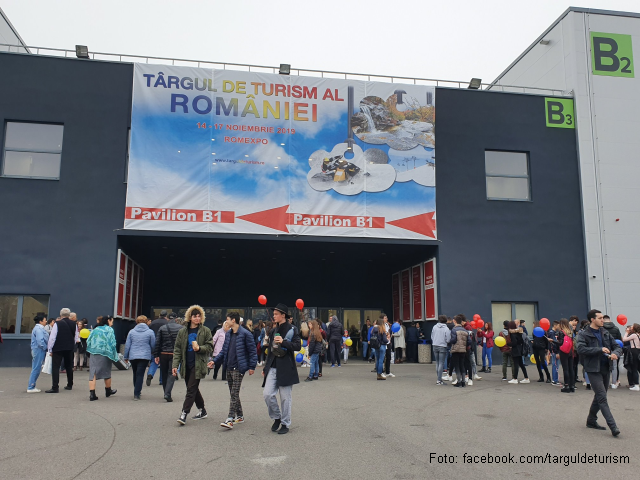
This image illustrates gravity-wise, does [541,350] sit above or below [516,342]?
below

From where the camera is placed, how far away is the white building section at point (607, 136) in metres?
20.9

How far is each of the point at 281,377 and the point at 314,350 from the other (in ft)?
23.6

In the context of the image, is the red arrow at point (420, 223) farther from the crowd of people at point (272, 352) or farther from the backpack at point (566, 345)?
the backpack at point (566, 345)

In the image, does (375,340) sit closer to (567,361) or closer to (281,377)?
(567,361)

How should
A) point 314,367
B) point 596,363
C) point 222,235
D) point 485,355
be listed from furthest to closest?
point 222,235, point 485,355, point 314,367, point 596,363

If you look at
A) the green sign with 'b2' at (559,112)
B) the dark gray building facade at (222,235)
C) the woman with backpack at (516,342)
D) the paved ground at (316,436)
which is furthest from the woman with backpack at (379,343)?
the green sign with 'b2' at (559,112)

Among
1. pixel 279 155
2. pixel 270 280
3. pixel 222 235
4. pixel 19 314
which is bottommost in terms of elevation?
pixel 19 314

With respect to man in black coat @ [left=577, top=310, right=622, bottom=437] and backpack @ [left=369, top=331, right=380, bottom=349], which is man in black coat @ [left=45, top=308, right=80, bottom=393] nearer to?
backpack @ [left=369, top=331, right=380, bottom=349]

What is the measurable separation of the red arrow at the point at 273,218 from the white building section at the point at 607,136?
390 inches

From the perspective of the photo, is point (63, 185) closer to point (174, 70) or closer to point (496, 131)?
point (174, 70)

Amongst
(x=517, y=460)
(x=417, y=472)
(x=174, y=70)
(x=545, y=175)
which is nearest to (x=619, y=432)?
(x=517, y=460)

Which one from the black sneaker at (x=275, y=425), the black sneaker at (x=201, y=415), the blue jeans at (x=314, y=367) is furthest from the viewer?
the blue jeans at (x=314, y=367)

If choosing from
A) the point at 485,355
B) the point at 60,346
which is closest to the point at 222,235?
the point at 60,346

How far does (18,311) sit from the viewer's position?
→ 702 inches
